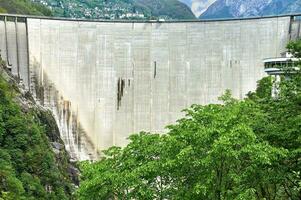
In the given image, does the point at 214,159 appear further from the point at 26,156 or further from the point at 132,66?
the point at 132,66

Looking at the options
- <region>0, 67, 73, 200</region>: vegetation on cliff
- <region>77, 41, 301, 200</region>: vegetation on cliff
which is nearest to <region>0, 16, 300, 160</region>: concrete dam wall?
<region>0, 67, 73, 200</region>: vegetation on cliff

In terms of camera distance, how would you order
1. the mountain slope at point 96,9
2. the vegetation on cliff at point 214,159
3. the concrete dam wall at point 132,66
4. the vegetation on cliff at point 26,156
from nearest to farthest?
the vegetation on cliff at point 214,159 < the vegetation on cliff at point 26,156 < the concrete dam wall at point 132,66 < the mountain slope at point 96,9

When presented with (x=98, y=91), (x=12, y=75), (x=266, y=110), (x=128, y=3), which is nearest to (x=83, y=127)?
(x=98, y=91)

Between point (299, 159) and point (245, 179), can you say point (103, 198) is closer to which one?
point (245, 179)

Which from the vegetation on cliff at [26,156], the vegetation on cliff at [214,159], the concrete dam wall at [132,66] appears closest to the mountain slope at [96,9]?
the concrete dam wall at [132,66]

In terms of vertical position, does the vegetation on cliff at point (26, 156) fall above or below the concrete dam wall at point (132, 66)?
below

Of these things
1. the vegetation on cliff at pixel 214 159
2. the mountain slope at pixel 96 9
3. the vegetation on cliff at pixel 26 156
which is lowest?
the vegetation on cliff at pixel 26 156

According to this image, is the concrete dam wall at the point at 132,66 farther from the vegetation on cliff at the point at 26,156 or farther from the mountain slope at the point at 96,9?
the mountain slope at the point at 96,9
